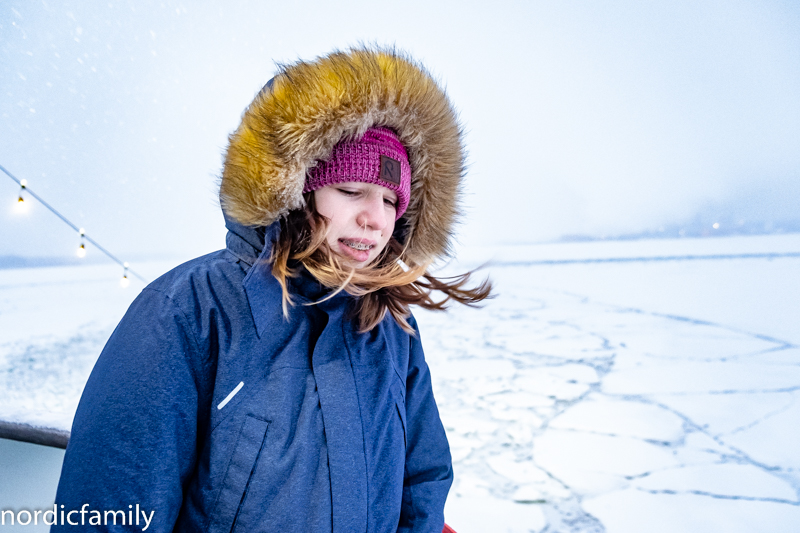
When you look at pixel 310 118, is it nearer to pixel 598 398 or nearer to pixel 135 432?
pixel 135 432

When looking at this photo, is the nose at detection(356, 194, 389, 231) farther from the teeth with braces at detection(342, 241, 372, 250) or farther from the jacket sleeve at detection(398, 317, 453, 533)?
the jacket sleeve at detection(398, 317, 453, 533)

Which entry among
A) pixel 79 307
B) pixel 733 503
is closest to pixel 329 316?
pixel 733 503

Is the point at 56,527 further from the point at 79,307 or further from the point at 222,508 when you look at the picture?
the point at 79,307


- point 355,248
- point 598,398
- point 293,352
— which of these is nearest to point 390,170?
point 355,248

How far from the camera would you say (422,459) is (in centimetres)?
84

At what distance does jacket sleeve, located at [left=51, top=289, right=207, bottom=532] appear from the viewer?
489 millimetres

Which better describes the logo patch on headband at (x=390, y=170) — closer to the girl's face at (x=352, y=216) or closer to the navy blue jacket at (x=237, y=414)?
the girl's face at (x=352, y=216)

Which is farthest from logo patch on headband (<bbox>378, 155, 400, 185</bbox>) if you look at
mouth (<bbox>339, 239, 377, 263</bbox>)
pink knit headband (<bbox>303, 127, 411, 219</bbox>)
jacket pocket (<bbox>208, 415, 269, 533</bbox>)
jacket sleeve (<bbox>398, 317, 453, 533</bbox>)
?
jacket pocket (<bbox>208, 415, 269, 533</bbox>)

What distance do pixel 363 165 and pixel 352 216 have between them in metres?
0.09

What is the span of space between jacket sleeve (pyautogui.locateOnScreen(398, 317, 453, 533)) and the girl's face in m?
0.27

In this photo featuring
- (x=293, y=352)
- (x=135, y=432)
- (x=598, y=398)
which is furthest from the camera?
(x=598, y=398)

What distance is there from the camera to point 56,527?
0.49 meters

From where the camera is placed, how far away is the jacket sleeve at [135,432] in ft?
1.60

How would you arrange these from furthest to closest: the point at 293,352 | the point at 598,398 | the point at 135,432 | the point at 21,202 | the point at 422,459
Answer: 1. the point at 598,398
2. the point at 21,202
3. the point at 422,459
4. the point at 293,352
5. the point at 135,432
